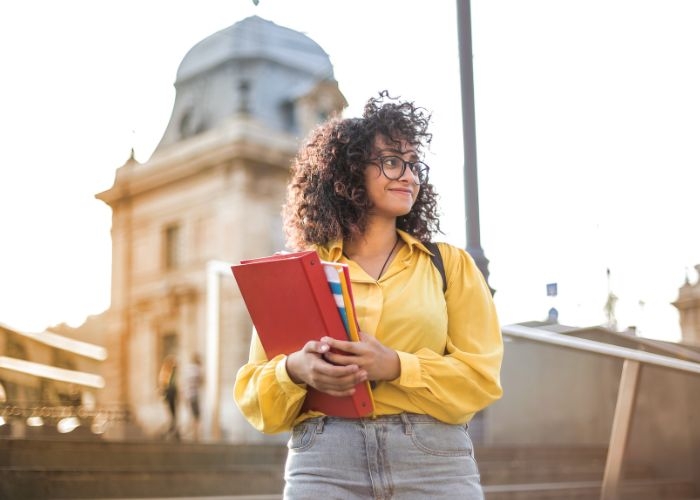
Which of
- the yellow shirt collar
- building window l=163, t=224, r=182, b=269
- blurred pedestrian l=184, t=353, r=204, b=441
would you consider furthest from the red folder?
building window l=163, t=224, r=182, b=269

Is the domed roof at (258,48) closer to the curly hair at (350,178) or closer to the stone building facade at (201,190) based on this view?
the stone building facade at (201,190)

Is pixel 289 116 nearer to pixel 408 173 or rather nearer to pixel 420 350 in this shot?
pixel 408 173

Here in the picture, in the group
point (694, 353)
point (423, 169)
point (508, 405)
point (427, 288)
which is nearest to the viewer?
point (427, 288)

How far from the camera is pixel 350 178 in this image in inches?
103

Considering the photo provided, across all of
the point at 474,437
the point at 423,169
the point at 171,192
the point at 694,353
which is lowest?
the point at 474,437

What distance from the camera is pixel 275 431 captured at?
2.49 meters

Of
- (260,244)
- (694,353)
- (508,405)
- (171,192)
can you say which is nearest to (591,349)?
(694,353)

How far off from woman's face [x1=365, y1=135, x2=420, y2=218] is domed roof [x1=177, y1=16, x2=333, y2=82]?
76.3 ft

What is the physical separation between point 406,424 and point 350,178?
2.19 ft

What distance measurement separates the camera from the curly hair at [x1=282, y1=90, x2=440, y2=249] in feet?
8.45

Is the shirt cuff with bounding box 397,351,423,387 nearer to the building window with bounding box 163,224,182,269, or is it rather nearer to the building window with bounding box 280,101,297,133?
the building window with bounding box 163,224,182,269

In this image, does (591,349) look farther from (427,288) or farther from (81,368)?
(81,368)

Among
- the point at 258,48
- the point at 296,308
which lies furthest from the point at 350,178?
the point at 258,48

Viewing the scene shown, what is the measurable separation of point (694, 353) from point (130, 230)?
24159mm
